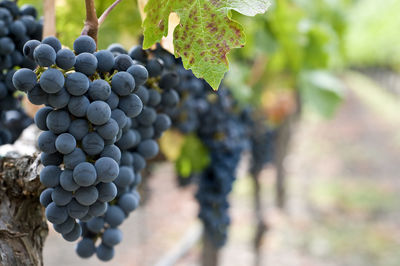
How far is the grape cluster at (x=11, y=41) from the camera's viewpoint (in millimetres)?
782

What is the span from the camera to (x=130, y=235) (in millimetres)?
4781

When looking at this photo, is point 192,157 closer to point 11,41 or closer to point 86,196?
point 11,41

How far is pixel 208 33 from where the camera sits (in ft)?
1.94

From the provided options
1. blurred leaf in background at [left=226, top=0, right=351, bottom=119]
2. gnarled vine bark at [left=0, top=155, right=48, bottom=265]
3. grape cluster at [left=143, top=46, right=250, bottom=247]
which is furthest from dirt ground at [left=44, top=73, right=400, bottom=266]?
gnarled vine bark at [left=0, top=155, right=48, bottom=265]

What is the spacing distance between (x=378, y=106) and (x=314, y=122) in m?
3.86

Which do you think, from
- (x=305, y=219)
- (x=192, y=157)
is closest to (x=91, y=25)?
(x=192, y=157)

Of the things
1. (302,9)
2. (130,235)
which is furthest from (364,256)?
(302,9)

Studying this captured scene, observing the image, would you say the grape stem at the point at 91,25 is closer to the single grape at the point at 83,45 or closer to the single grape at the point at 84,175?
the single grape at the point at 83,45

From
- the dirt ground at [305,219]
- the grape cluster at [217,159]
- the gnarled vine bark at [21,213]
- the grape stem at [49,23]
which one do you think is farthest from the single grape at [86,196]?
the dirt ground at [305,219]

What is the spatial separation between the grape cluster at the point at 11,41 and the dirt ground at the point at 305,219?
1829 millimetres

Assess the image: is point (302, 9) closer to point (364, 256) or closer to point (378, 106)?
point (364, 256)

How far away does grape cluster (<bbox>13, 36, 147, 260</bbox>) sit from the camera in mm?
550

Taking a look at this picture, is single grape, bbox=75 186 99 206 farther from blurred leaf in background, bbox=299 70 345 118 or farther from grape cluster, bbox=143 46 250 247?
blurred leaf in background, bbox=299 70 345 118

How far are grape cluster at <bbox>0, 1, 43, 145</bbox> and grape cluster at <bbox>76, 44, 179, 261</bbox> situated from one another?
0.21 meters
